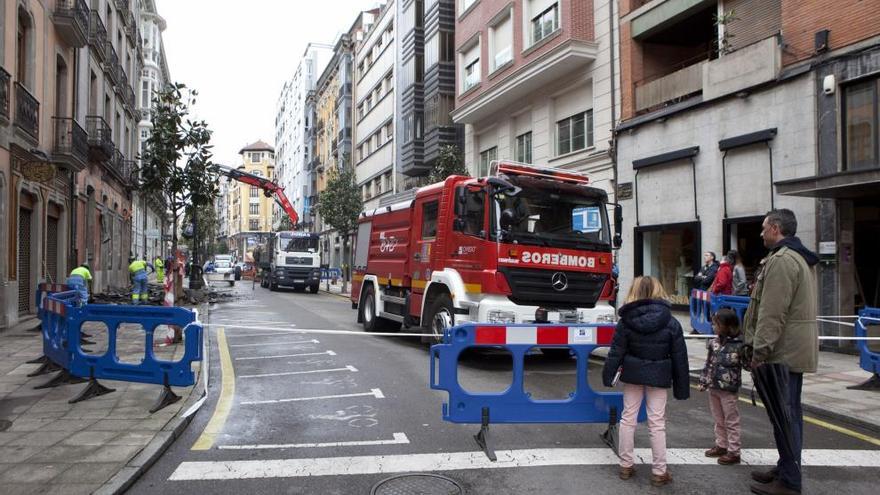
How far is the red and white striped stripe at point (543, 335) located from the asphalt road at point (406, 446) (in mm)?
871

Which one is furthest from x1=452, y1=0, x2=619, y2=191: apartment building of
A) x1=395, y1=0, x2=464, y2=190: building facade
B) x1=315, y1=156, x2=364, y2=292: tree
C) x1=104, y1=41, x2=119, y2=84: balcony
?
x1=104, y1=41, x2=119, y2=84: balcony

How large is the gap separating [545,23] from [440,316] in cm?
1271

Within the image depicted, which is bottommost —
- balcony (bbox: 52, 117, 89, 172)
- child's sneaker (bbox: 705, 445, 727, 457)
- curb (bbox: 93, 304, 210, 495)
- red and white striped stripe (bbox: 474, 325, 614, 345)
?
child's sneaker (bbox: 705, 445, 727, 457)

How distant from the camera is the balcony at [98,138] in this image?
20.8 metres

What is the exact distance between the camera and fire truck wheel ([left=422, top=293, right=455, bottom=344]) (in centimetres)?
935

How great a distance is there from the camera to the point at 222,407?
648cm

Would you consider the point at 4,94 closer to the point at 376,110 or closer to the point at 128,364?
the point at 128,364

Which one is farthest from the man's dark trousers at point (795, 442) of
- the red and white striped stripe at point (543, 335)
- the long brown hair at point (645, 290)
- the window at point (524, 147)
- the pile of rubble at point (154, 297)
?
the window at point (524, 147)

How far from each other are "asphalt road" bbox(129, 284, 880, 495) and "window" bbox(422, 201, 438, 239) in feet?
8.70

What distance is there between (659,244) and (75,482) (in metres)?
14.2

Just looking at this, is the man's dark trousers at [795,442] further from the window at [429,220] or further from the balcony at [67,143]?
the balcony at [67,143]

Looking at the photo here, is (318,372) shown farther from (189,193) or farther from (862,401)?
(189,193)

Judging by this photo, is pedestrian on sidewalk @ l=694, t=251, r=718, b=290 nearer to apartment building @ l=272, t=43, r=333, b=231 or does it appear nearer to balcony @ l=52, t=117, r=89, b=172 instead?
balcony @ l=52, t=117, r=89, b=172

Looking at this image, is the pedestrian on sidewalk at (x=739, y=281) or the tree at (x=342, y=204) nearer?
the pedestrian on sidewalk at (x=739, y=281)
